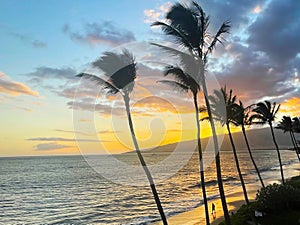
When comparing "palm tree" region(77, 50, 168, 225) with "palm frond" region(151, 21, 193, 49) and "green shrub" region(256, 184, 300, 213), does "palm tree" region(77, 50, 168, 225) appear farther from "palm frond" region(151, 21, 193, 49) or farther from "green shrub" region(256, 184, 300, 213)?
"green shrub" region(256, 184, 300, 213)

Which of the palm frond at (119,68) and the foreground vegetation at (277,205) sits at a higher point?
the palm frond at (119,68)

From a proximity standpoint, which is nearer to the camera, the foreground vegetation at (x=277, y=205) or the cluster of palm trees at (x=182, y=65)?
the cluster of palm trees at (x=182, y=65)

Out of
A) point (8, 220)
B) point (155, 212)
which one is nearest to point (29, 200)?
point (8, 220)

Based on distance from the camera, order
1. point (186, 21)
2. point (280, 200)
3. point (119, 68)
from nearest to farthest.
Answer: point (186, 21) < point (119, 68) < point (280, 200)

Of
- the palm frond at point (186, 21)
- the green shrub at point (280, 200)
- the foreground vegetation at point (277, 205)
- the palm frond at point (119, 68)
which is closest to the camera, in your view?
the palm frond at point (186, 21)

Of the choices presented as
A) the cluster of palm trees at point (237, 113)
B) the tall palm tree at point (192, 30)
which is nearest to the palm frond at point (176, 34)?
the tall palm tree at point (192, 30)

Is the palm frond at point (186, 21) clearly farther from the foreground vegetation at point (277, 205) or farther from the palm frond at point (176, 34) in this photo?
the foreground vegetation at point (277, 205)

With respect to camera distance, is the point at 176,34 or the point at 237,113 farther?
the point at 237,113

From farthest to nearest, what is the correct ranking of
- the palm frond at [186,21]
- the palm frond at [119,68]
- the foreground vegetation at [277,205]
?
the foreground vegetation at [277,205] < the palm frond at [119,68] < the palm frond at [186,21]

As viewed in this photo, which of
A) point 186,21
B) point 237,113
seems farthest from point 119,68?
point 237,113

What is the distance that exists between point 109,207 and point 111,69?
105 ft

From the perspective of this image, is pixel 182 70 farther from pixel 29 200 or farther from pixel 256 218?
pixel 29 200

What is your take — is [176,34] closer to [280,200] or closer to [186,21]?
[186,21]

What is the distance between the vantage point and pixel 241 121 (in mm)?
23797
